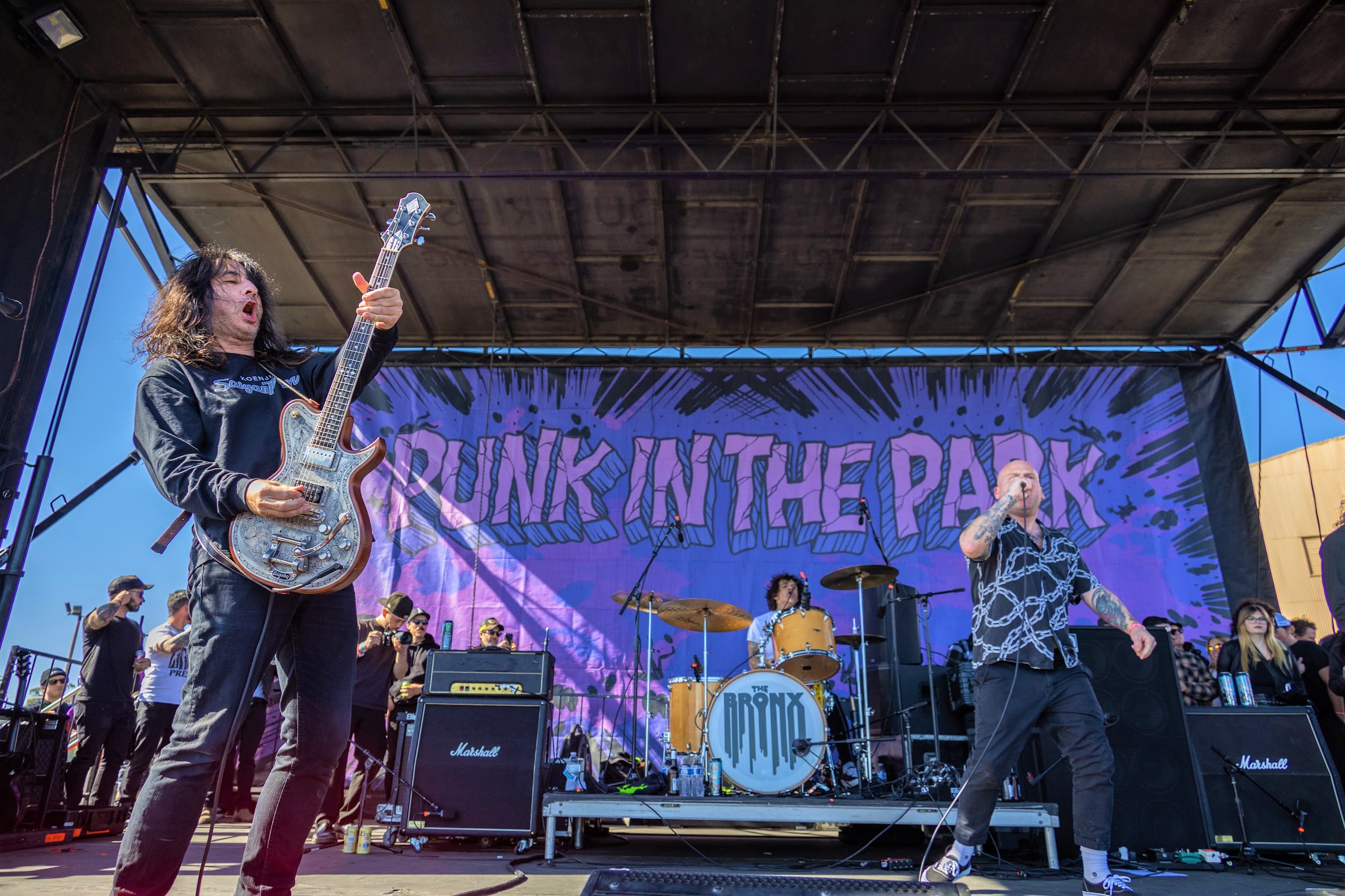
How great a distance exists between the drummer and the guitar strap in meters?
4.80

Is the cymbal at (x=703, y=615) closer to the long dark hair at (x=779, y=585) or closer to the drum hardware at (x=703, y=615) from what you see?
the drum hardware at (x=703, y=615)

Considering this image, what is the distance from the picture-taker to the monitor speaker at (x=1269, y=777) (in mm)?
4918

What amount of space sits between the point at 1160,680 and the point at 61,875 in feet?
18.9

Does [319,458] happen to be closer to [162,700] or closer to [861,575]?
[861,575]

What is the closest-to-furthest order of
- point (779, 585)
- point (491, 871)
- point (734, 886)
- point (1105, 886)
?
point (734, 886), point (1105, 886), point (491, 871), point (779, 585)

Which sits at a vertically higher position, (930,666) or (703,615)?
(703,615)

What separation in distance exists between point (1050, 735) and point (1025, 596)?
23.6 inches

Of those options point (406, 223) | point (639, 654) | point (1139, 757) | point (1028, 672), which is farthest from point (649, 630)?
point (406, 223)

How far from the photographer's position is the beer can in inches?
212

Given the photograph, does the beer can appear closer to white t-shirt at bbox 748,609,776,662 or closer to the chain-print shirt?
the chain-print shirt

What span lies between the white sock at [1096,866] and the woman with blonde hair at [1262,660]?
134 inches

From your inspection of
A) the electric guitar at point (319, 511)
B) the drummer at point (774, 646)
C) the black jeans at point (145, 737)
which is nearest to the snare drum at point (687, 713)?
the drummer at point (774, 646)

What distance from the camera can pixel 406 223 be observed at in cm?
280

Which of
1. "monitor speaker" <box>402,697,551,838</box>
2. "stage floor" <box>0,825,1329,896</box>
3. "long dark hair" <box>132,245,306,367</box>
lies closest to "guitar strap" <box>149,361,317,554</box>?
"long dark hair" <box>132,245,306,367</box>
